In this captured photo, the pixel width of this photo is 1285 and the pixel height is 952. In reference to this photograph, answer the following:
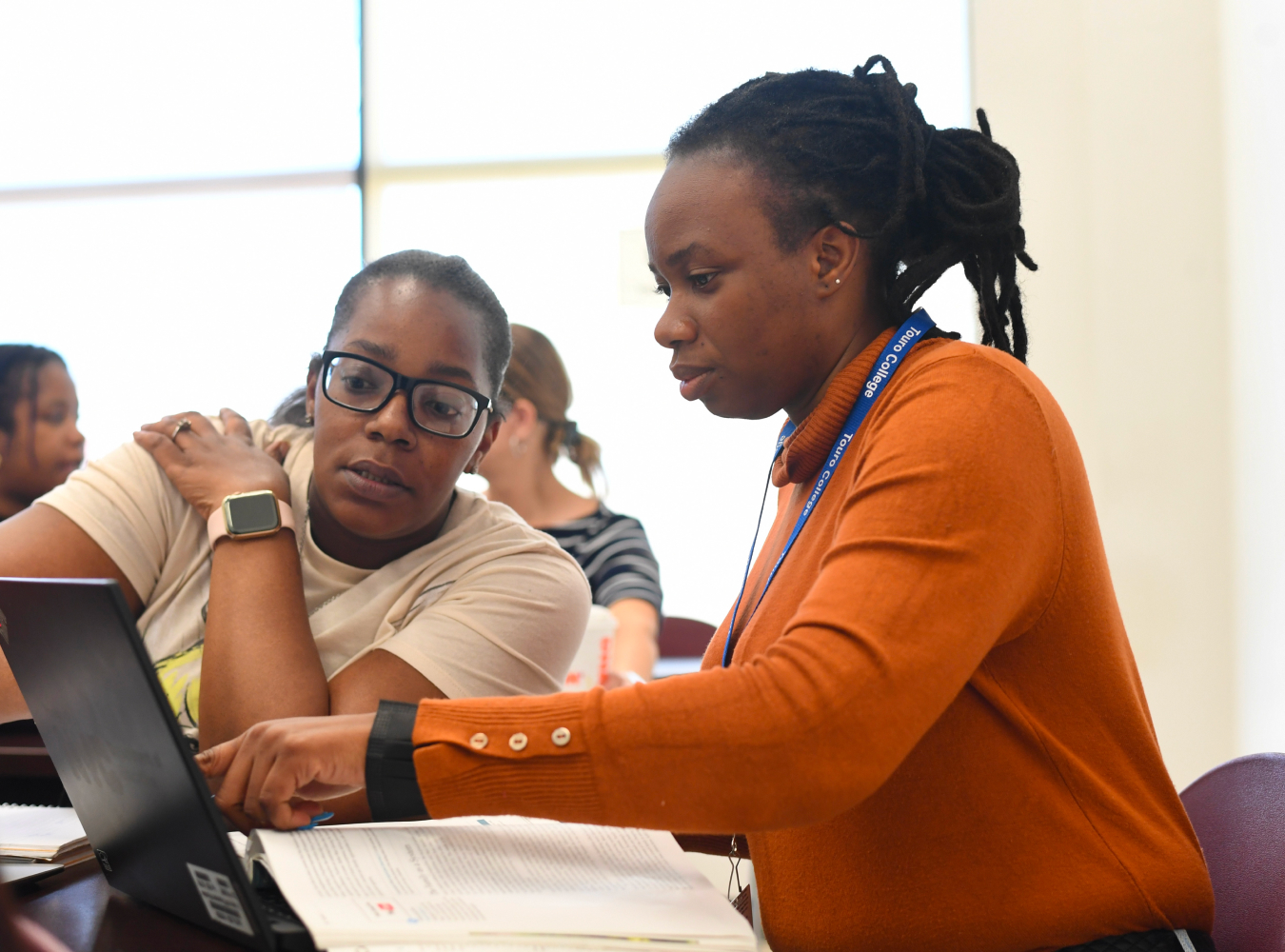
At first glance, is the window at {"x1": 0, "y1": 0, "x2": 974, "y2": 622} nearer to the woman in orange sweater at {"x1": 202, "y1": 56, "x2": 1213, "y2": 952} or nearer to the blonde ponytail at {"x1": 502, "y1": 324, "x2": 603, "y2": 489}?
the blonde ponytail at {"x1": 502, "y1": 324, "x2": 603, "y2": 489}

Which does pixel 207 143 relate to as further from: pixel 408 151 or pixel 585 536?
pixel 585 536

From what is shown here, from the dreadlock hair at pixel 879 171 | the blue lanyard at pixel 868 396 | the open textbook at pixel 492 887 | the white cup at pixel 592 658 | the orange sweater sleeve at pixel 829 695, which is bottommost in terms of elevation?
the white cup at pixel 592 658

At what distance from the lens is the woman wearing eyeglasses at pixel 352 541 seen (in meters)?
1.31

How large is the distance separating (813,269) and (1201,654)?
9.05ft

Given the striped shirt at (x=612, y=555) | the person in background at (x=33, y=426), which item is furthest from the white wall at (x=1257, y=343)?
the person in background at (x=33, y=426)

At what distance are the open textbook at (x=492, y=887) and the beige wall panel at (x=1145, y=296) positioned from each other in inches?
111

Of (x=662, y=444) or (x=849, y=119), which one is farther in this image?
(x=662, y=444)

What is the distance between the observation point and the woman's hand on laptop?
86cm

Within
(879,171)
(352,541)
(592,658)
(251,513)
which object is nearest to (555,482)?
(592,658)

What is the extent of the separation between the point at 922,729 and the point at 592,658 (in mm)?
1260

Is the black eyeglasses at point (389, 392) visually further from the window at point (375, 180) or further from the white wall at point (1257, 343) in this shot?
the window at point (375, 180)

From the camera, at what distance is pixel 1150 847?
0.90 metres

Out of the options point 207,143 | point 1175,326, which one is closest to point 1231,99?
point 1175,326

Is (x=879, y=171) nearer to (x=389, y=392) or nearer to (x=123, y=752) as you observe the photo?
(x=389, y=392)
